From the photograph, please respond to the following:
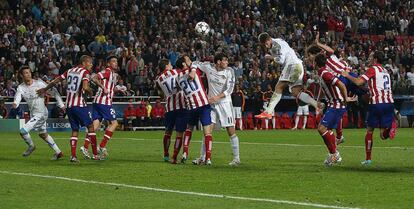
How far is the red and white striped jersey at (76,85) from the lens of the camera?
21.8m

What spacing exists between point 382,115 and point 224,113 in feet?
11.1

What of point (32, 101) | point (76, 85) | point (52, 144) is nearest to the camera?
point (76, 85)

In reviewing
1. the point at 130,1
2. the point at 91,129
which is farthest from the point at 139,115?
the point at 91,129

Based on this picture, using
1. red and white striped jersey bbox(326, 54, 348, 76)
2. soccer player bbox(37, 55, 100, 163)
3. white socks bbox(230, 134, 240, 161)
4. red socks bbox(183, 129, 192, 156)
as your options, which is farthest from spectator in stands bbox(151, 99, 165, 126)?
white socks bbox(230, 134, 240, 161)

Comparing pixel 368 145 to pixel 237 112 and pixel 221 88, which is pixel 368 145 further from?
pixel 237 112

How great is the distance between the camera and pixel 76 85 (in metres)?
21.8

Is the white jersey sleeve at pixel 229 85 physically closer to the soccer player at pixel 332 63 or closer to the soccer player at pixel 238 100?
the soccer player at pixel 332 63

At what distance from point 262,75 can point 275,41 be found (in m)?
24.3

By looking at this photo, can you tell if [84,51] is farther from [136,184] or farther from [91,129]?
[136,184]

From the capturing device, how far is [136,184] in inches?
634

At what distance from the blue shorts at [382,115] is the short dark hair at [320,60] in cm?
132

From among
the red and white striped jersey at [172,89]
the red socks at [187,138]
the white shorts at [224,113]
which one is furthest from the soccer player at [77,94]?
the white shorts at [224,113]

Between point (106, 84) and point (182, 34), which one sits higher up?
point (182, 34)

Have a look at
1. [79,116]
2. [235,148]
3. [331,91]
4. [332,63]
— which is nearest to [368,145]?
[331,91]
